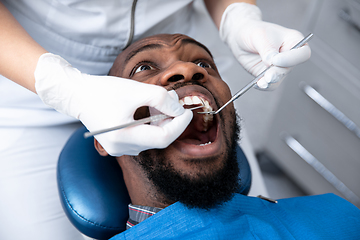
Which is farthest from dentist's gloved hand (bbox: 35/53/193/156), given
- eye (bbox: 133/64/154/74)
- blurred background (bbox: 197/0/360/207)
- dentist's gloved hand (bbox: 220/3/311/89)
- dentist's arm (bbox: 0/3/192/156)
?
blurred background (bbox: 197/0/360/207)

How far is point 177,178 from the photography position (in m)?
0.98

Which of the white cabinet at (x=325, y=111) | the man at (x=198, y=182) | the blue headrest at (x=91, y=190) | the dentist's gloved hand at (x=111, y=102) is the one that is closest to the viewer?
the dentist's gloved hand at (x=111, y=102)

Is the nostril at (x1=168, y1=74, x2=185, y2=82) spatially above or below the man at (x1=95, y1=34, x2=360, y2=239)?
above

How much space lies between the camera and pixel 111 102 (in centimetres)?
90

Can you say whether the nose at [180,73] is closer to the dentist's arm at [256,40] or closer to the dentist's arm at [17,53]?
the dentist's arm at [256,40]

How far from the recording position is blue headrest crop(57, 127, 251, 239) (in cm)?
109

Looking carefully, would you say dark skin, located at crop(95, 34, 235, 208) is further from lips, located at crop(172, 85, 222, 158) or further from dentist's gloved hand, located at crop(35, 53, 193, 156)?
dentist's gloved hand, located at crop(35, 53, 193, 156)

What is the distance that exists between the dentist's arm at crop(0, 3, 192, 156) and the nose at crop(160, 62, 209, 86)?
112mm

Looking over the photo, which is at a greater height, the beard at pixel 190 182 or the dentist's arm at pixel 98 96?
the dentist's arm at pixel 98 96

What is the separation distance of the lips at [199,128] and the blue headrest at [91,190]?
25 centimetres

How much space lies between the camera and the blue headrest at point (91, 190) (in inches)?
43.0

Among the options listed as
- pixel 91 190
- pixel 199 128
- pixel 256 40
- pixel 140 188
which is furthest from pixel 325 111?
pixel 91 190

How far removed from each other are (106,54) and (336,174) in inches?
52.5

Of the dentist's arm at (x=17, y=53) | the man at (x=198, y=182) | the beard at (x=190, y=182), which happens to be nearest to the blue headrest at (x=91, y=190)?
the man at (x=198, y=182)
